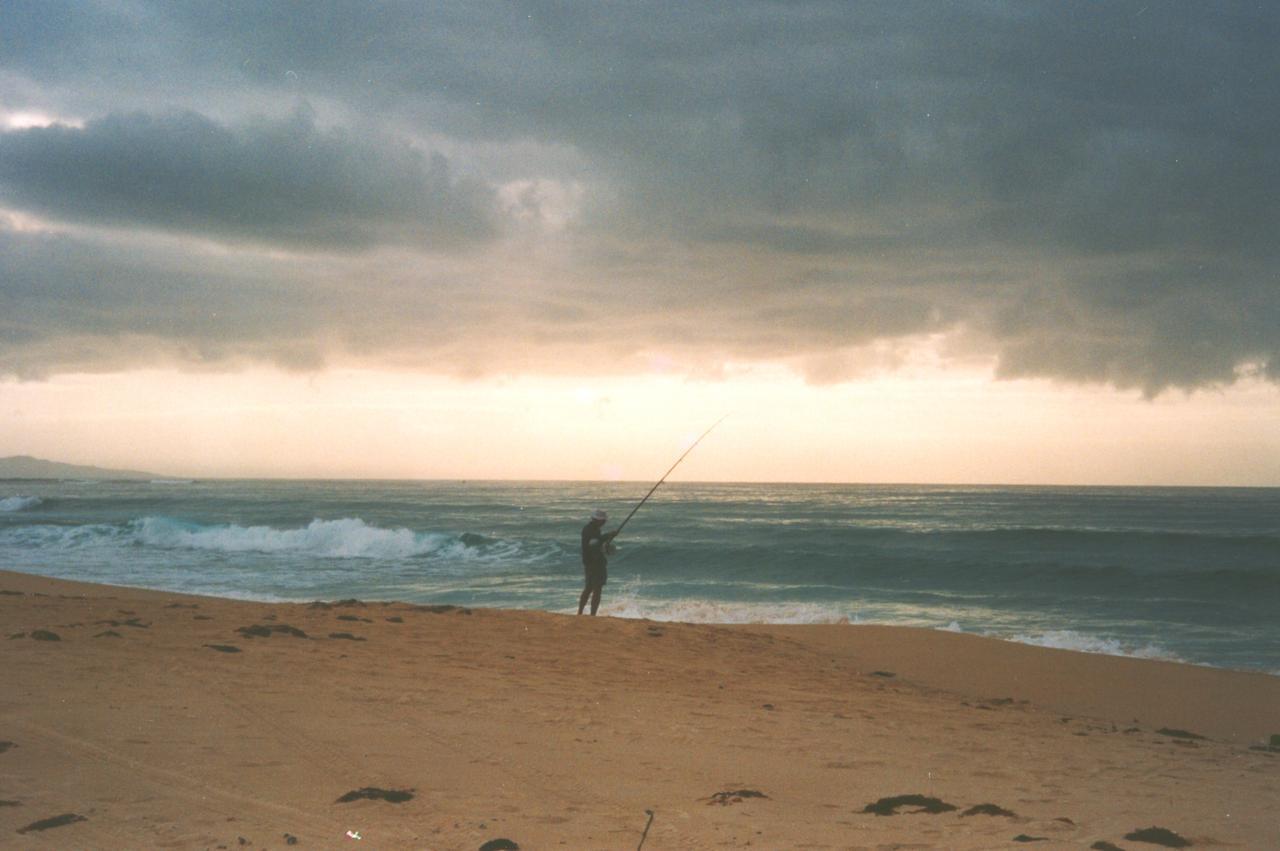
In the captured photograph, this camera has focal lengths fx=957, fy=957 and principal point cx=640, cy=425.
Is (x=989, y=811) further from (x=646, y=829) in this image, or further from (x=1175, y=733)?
(x=1175, y=733)

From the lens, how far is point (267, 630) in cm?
980

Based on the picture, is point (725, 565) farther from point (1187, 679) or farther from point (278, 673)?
point (278, 673)

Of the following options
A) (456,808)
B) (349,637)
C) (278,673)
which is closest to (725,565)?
(349,637)

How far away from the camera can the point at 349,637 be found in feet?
32.2

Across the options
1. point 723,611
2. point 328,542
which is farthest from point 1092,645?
point 328,542

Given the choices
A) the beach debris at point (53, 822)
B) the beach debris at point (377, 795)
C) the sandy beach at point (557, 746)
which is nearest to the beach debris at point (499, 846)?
the sandy beach at point (557, 746)

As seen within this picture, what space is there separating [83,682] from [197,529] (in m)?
36.0

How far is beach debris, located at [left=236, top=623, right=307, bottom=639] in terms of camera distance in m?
9.55

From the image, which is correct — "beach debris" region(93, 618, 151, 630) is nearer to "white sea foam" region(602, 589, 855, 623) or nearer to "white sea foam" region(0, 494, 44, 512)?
"white sea foam" region(602, 589, 855, 623)

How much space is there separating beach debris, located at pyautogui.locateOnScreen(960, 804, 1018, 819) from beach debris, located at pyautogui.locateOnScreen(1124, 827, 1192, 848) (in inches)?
21.1

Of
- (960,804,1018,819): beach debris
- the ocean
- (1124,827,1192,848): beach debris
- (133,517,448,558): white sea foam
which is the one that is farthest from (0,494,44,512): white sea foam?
(1124,827,1192,848): beach debris

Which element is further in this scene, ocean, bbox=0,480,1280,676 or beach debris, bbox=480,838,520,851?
ocean, bbox=0,480,1280,676

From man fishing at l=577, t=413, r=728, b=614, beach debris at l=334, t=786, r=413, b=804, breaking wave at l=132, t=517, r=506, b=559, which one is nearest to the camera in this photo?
beach debris at l=334, t=786, r=413, b=804

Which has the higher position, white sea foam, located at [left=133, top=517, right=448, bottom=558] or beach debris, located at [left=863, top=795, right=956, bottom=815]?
beach debris, located at [left=863, top=795, right=956, bottom=815]
